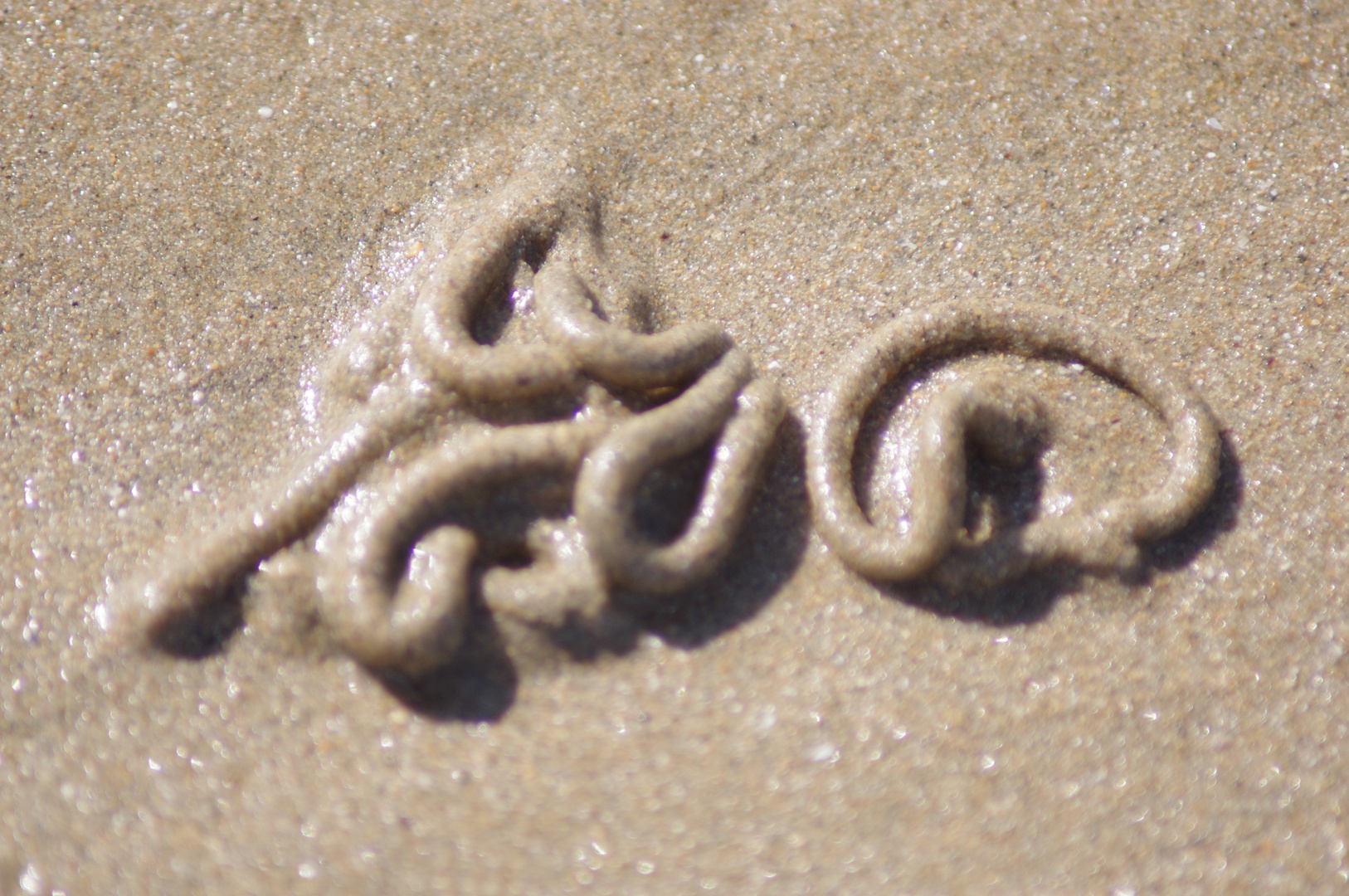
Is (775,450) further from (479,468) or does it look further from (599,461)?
(479,468)

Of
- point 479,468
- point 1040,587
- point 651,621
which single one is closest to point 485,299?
point 479,468

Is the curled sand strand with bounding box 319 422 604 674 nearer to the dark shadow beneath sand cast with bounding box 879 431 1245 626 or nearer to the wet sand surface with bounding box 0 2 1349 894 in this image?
the wet sand surface with bounding box 0 2 1349 894

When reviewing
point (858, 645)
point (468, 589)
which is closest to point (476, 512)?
point (468, 589)

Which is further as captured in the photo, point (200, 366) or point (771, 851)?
point (200, 366)

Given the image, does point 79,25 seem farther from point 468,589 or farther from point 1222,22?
point 1222,22

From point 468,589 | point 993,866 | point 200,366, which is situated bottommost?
point 993,866

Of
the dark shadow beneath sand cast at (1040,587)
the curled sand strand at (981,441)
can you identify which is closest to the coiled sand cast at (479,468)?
the curled sand strand at (981,441)
